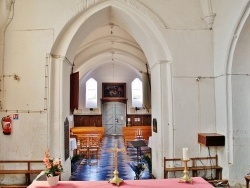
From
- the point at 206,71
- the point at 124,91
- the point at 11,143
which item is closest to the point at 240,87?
the point at 206,71

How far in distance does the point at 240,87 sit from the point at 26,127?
5.32 metres

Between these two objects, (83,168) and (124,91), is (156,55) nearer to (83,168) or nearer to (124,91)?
(83,168)

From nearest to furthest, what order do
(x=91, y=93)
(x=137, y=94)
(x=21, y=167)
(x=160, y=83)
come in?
(x=21, y=167) < (x=160, y=83) < (x=91, y=93) < (x=137, y=94)

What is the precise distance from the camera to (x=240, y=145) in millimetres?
5605

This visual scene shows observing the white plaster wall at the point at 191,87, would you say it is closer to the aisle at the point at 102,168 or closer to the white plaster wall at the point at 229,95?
the white plaster wall at the point at 229,95

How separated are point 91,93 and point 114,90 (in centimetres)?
171

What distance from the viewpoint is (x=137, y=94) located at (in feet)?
57.9

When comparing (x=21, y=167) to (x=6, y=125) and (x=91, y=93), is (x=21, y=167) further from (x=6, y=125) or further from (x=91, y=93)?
(x=91, y=93)

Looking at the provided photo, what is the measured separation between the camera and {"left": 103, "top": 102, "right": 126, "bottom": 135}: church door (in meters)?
17.7

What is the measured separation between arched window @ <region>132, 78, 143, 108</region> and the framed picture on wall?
746 mm

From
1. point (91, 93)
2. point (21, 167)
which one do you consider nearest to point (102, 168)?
point (21, 167)

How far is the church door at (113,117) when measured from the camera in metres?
17.7

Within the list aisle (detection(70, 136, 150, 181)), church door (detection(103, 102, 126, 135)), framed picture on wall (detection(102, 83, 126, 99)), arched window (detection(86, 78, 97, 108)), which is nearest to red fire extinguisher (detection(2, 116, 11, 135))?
aisle (detection(70, 136, 150, 181))

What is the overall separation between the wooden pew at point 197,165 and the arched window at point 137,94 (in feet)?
37.4
